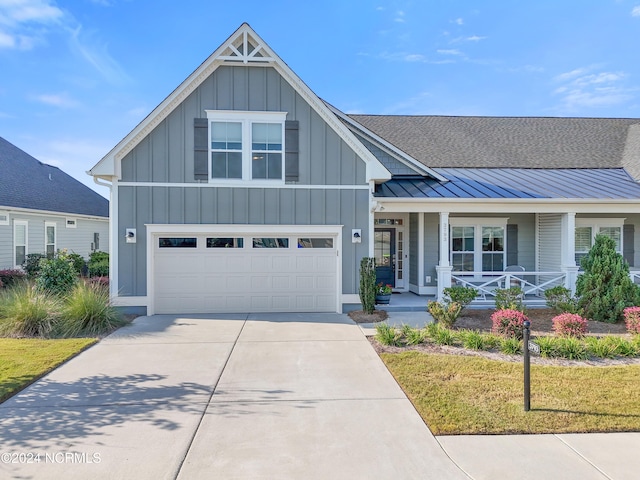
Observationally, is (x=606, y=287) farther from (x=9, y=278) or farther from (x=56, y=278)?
(x=9, y=278)

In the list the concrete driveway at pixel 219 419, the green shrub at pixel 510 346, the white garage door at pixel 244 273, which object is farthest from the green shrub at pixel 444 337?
the white garage door at pixel 244 273

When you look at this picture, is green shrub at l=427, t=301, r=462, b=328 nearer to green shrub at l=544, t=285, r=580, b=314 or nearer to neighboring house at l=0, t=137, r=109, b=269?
green shrub at l=544, t=285, r=580, b=314

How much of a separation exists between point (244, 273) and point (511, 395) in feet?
22.9

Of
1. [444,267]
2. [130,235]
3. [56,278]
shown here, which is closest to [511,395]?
[444,267]

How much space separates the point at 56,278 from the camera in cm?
955

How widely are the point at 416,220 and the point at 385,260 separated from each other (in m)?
1.80

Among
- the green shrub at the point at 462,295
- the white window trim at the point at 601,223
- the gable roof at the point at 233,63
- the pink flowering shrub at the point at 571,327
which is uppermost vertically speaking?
the gable roof at the point at 233,63

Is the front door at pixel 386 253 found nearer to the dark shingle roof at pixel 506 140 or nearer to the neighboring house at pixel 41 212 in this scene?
the dark shingle roof at pixel 506 140

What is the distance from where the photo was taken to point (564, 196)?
10633 mm

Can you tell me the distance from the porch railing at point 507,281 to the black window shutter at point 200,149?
7349 mm

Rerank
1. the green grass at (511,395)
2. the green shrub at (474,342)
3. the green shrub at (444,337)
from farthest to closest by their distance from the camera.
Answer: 1. the green shrub at (444,337)
2. the green shrub at (474,342)
3. the green grass at (511,395)

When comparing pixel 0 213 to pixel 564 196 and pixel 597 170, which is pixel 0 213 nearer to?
pixel 564 196

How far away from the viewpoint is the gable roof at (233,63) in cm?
938

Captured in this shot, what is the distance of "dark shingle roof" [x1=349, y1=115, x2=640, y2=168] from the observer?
1415 cm
